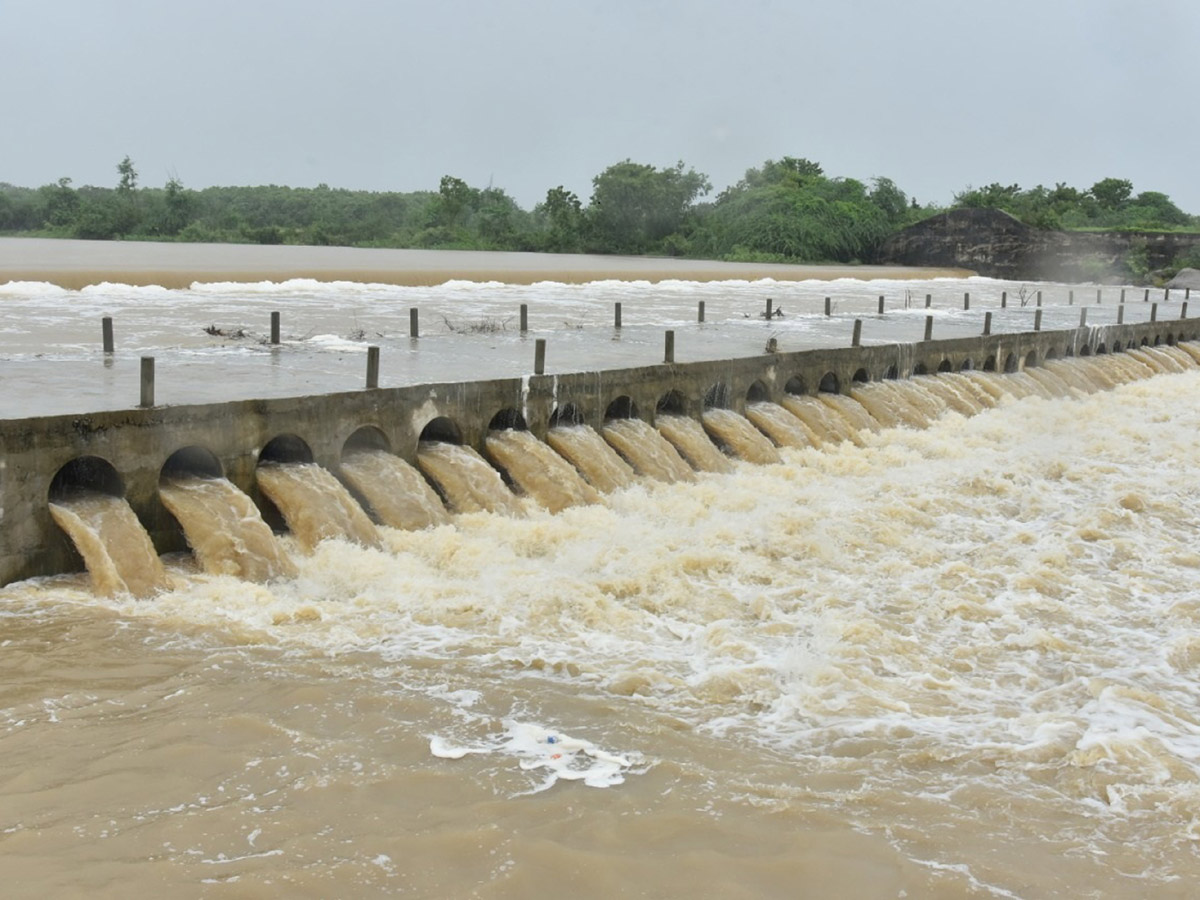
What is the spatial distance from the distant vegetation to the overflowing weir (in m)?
59.1

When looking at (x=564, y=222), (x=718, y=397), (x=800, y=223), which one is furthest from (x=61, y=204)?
(x=718, y=397)

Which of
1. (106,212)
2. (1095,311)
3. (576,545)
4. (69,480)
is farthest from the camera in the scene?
(106,212)

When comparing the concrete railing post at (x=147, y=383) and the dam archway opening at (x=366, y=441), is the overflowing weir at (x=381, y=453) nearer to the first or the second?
the dam archway opening at (x=366, y=441)

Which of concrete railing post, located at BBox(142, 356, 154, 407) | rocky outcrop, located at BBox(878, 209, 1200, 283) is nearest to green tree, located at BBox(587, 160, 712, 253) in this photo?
rocky outcrop, located at BBox(878, 209, 1200, 283)

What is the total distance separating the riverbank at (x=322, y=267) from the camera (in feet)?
123

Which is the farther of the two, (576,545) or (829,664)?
(576,545)

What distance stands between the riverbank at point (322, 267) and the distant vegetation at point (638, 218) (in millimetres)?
4122

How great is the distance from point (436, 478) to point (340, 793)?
6.66 meters

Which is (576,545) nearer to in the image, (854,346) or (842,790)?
(842,790)

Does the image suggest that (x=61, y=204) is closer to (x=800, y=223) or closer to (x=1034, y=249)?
(x=800, y=223)

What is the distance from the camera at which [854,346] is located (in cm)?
1955

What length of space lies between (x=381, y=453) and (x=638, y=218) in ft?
235

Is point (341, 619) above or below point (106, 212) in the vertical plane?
below

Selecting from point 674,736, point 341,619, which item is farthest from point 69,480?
point 674,736
